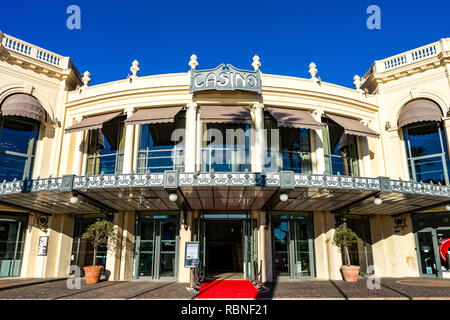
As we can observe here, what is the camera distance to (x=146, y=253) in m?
14.4

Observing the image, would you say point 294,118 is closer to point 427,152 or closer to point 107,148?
point 427,152

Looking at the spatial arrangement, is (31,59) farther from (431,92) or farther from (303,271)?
(431,92)

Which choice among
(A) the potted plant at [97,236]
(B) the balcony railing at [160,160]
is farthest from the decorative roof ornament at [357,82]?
(A) the potted plant at [97,236]

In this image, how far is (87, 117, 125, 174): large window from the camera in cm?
1564

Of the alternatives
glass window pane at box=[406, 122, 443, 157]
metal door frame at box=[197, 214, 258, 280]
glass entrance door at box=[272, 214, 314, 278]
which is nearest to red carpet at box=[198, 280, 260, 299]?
metal door frame at box=[197, 214, 258, 280]

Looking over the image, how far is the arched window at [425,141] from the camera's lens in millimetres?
15625

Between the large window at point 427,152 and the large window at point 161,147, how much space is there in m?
11.7

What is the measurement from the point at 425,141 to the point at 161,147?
13369mm

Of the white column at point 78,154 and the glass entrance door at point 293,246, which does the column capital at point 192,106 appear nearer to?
the white column at point 78,154

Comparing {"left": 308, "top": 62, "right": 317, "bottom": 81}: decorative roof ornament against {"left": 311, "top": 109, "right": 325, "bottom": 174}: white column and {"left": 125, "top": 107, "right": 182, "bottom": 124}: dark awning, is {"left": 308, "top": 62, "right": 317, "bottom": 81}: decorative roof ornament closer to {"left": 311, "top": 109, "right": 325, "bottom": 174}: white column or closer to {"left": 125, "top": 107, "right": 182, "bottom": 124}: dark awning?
{"left": 311, "top": 109, "right": 325, "bottom": 174}: white column

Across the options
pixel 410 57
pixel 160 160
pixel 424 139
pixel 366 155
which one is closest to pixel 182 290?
pixel 160 160

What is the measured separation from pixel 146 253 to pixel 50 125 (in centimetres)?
824

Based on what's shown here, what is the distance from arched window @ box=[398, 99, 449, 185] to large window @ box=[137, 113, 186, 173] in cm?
1126

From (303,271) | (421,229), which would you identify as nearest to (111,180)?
(303,271)
